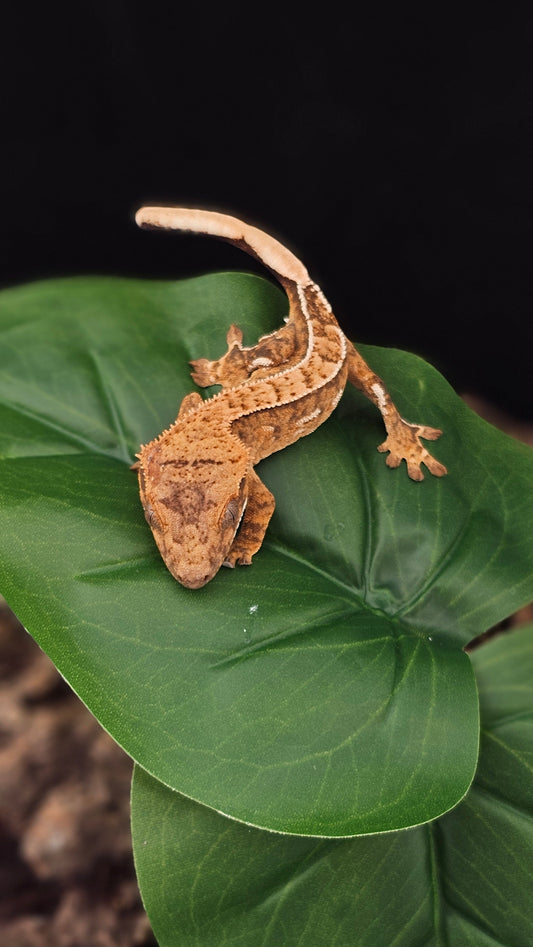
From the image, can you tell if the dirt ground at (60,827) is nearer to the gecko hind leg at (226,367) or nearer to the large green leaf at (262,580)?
the large green leaf at (262,580)

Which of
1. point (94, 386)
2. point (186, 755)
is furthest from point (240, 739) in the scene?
point (94, 386)

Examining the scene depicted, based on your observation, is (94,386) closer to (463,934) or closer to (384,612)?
(384,612)

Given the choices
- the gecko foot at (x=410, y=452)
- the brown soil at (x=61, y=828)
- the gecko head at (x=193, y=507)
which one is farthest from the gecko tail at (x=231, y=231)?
the brown soil at (x=61, y=828)

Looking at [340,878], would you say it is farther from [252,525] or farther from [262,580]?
[252,525]

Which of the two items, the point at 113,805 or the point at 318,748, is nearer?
the point at 318,748

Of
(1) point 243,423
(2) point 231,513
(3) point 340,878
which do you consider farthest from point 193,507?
(3) point 340,878

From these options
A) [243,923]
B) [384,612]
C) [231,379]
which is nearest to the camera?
[243,923]

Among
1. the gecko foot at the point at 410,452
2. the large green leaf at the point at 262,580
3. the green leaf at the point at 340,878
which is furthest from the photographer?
the gecko foot at the point at 410,452
